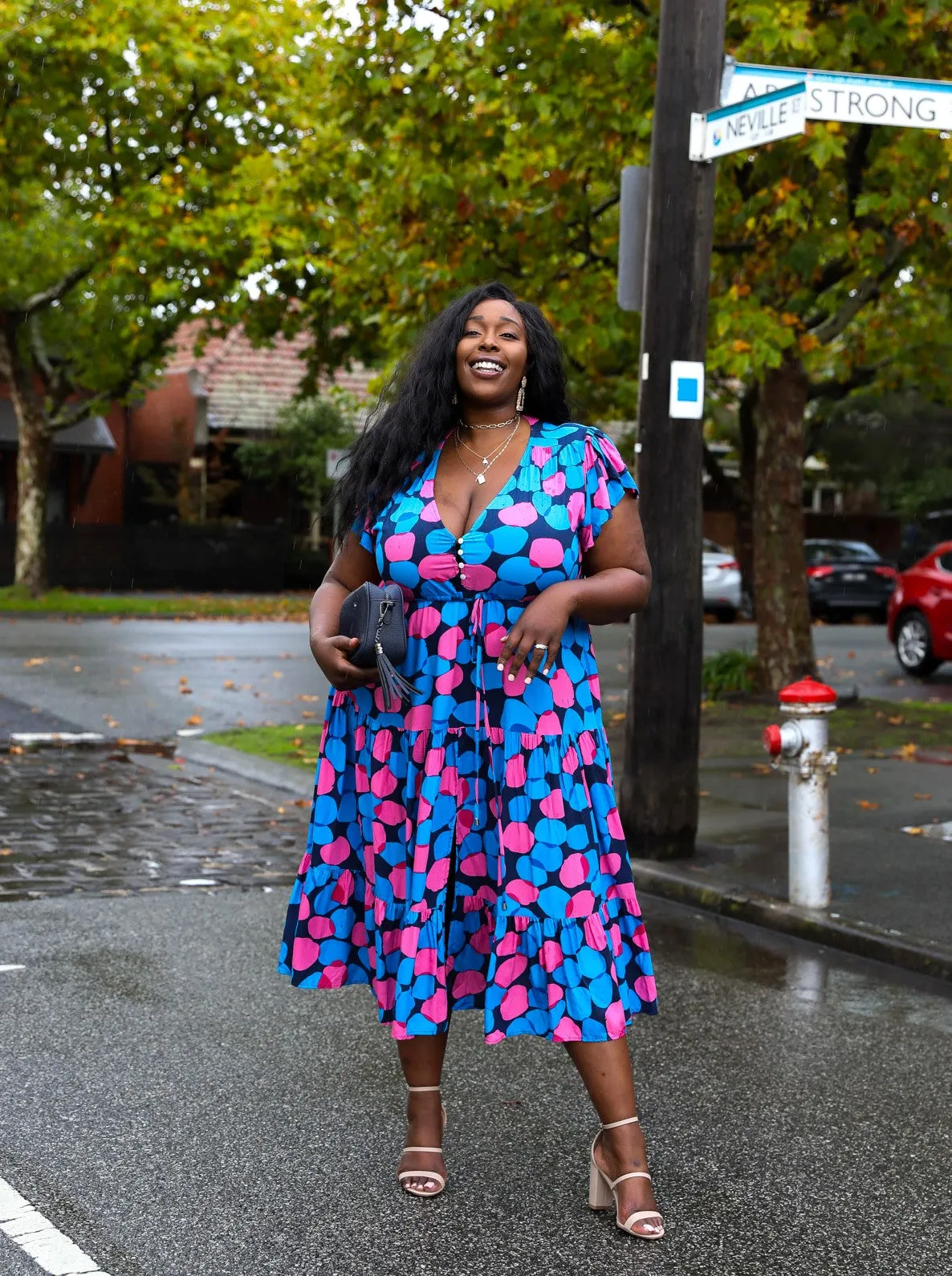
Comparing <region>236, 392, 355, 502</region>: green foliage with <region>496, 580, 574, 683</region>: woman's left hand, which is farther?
<region>236, 392, 355, 502</region>: green foliage

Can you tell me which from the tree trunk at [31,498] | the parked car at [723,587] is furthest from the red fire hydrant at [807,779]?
the parked car at [723,587]

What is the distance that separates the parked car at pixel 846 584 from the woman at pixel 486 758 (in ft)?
93.3

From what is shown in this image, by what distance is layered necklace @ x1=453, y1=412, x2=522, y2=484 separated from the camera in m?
3.92

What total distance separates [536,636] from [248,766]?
7604 mm

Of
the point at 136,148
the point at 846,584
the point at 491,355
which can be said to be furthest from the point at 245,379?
the point at 491,355

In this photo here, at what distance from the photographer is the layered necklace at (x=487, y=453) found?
12.9 feet

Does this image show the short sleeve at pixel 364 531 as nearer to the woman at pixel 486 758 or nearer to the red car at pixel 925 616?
the woman at pixel 486 758

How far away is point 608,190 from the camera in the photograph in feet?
45.6

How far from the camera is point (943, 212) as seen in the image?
37.3 feet

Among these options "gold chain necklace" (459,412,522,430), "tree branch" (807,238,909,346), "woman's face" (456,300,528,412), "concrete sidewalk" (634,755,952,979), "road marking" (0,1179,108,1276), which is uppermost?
"tree branch" (807,238,909,346)

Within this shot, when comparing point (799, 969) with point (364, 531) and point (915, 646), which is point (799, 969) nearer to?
point (364, 531)

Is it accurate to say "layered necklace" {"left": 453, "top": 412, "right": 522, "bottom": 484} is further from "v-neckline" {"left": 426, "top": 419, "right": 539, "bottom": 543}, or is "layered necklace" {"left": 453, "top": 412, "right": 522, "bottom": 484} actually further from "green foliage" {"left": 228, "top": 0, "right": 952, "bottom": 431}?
"green foliage" {"left": 228, "top": 0, "right": 952, "bottom": 431}

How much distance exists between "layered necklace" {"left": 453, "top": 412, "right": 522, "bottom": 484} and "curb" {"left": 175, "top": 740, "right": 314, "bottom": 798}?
5.94m

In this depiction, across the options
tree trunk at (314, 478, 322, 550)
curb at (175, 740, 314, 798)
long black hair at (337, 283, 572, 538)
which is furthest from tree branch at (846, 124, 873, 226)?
tree trunk at (314, 478, 322, 550)
